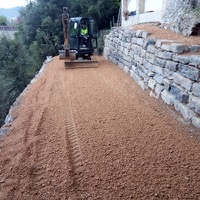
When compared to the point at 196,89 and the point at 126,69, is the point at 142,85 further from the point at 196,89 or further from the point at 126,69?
the point at 196,89

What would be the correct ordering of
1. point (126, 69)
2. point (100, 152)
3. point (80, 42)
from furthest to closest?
1. point (80, 42)
2. point (126, 69)
3. point (100, 152)

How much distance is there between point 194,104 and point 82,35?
8378mm

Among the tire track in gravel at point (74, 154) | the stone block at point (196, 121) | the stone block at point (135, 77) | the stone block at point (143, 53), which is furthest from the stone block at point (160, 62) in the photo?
the tire track in gravel at point (74, 154)

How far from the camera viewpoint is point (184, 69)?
4.20 meters

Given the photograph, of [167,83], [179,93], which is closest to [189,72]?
[179,93]

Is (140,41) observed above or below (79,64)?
above

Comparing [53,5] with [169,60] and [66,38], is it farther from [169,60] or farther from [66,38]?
[169,60]

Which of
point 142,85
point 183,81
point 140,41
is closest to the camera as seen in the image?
point 183,81

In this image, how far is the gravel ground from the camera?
2648mm

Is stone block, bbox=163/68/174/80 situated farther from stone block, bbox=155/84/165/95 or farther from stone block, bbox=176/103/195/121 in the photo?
stone block, bbox=176/103/195/121

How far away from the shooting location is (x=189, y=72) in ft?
13.1

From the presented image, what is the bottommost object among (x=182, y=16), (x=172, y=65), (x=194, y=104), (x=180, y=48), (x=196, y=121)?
(x=196, y=121)

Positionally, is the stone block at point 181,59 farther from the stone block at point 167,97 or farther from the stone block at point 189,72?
the stone block at point 167,97

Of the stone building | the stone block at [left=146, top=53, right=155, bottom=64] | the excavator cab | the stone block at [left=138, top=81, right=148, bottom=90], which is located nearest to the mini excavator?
the excavator cab
